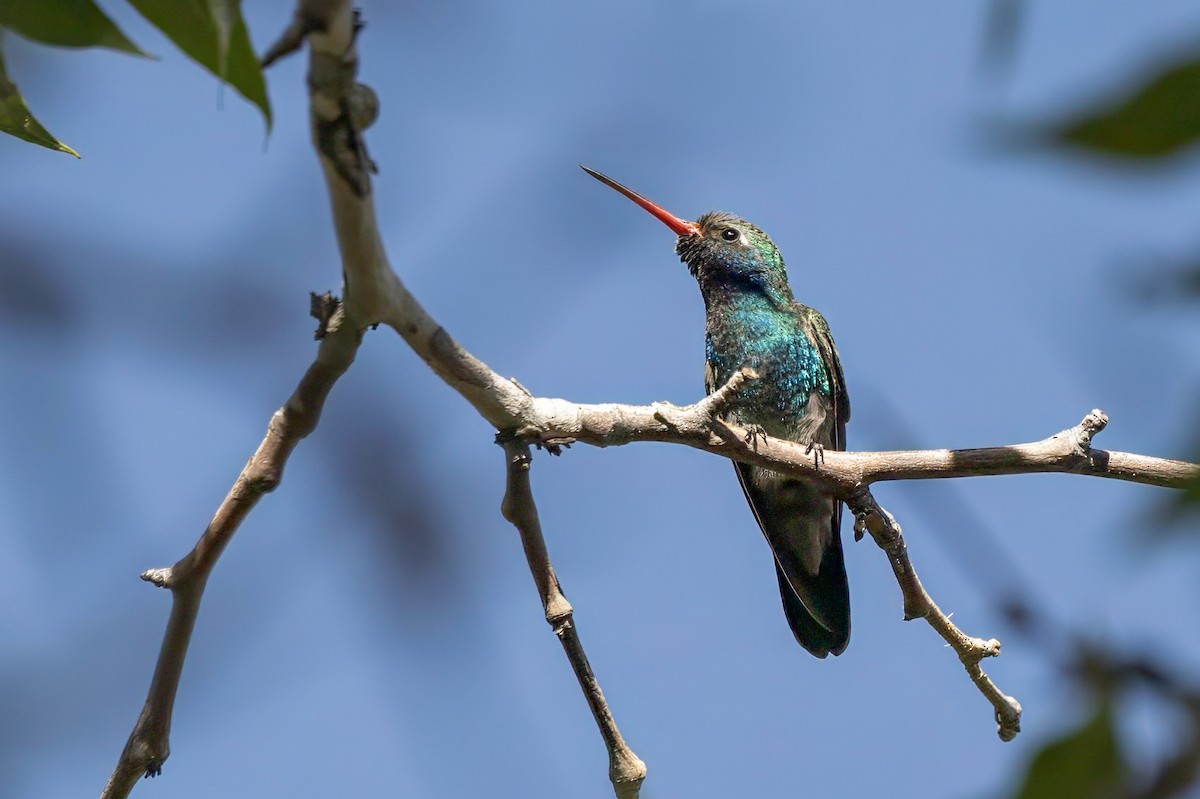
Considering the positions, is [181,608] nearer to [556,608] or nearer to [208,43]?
[556,608]

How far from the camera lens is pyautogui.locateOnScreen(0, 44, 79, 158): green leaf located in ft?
9.00

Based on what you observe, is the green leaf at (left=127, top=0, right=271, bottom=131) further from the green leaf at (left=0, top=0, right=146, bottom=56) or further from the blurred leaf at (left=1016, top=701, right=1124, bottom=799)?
the blurred leaf at (left=1016, top=701, right=1124, bottom=799)

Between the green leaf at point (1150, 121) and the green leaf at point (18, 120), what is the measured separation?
236cm

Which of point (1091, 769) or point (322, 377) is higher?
point (322, 377)

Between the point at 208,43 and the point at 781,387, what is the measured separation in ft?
15.8

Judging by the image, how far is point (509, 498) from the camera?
3428mm

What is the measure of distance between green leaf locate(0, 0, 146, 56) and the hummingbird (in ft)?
13.2

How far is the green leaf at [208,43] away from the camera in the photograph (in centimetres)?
220

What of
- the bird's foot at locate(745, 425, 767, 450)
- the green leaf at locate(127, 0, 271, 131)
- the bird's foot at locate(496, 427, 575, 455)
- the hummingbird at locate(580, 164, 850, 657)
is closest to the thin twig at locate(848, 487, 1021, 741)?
the bird's foot at locate(745, 425, 767, 450)

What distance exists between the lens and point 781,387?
672 centimetres

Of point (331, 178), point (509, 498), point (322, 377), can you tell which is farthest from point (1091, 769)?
point (509, 498)

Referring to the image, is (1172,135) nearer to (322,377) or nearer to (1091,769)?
(1091,769)

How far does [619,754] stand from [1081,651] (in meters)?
2.44

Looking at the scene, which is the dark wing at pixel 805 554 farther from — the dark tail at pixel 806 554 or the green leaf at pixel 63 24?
the green leaf at pixel 63 24
